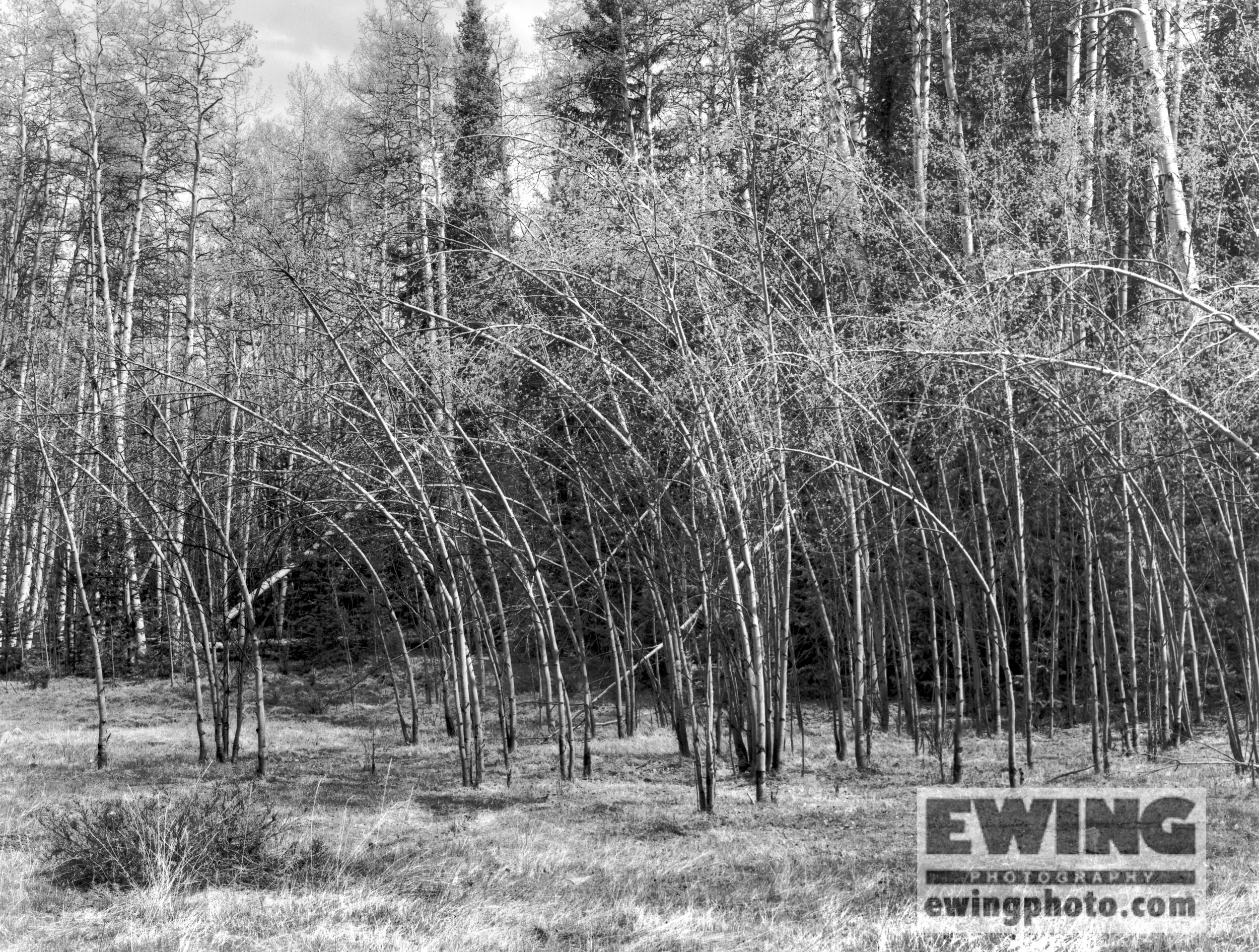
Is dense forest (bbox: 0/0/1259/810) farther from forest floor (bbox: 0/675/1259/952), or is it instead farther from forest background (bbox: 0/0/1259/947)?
forest floor (bbox: 0/675/1259/952)

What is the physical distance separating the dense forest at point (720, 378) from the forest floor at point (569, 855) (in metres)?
0.40

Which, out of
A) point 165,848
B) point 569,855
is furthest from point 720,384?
point 165,848

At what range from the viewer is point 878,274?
A: 9461 millimetres

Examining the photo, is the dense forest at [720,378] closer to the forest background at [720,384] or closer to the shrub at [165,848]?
the forest background at [720,384]

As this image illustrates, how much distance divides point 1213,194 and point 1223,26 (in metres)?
1.31

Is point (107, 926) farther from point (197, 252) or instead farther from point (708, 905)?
point (197, 252)

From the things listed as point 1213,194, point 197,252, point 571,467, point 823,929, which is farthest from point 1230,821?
point 197,252

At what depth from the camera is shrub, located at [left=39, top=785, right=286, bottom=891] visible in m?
4.98

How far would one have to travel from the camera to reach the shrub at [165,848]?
196 inches

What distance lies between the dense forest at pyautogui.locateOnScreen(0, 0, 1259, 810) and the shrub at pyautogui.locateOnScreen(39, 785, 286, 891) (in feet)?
7.05

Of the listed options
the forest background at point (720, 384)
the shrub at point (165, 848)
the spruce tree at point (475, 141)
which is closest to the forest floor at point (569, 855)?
the shrub at point (165, 848)

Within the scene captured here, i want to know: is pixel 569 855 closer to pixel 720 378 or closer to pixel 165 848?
pixel 165 848

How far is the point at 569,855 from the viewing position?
229 inches

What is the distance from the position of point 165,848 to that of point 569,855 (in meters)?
2.04
